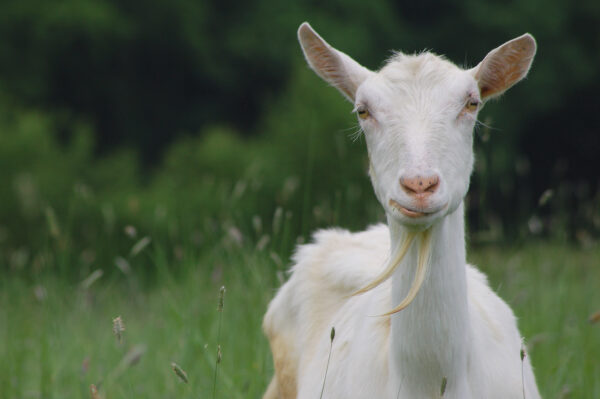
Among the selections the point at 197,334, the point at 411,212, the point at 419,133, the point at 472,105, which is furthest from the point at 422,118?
the point at 197,334

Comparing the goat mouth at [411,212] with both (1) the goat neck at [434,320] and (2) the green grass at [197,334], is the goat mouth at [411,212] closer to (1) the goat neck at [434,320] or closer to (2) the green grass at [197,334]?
(1) the goat neck at [434,320]

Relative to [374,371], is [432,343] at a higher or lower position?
higher

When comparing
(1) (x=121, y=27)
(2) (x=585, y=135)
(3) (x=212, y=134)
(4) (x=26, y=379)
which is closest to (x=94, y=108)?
(1) (x=121, y=27)

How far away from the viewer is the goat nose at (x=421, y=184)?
243cm

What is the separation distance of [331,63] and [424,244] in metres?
0.76

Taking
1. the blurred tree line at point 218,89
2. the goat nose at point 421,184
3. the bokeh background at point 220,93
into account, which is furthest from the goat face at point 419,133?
the blurred tree line at point 218,89

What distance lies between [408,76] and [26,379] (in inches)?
107

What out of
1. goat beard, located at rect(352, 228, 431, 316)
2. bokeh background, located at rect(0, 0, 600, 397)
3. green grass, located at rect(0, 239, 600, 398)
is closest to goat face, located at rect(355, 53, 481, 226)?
goat beard, located at rect(352, 228, 431, 316)

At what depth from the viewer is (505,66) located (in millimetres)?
2889

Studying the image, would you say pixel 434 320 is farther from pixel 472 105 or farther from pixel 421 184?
pixel 472 105

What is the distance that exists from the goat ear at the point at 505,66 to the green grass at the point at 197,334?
104cm

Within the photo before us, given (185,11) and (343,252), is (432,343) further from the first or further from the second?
(185,11)

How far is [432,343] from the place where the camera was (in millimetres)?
2756

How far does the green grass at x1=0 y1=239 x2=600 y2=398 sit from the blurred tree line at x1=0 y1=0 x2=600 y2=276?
8.56 metres
